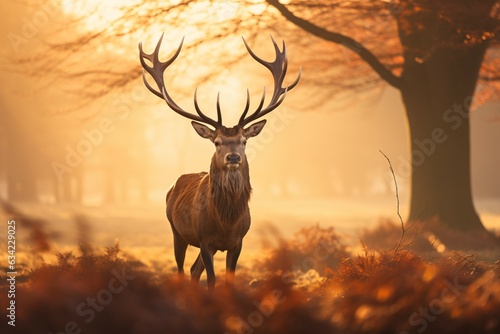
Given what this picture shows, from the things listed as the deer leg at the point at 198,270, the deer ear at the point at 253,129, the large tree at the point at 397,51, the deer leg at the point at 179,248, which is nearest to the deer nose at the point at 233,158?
the deer ear at the point at 253,129

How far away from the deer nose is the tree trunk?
28.3 feet

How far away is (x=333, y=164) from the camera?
2343 inches

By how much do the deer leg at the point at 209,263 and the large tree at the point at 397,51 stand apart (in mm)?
6445

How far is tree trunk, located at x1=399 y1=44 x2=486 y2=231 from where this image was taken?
15.4 metres

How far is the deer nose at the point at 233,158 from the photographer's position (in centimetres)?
757

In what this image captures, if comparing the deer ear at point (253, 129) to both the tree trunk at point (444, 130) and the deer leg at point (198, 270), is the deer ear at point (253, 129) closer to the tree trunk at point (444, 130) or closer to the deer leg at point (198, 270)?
the deer leg at point (198, 270)

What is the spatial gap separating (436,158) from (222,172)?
8915 millimetres

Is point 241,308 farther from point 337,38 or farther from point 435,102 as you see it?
point 435,102

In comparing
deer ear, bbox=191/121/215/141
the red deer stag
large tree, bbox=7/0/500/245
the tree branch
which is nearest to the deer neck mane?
the red deer stag

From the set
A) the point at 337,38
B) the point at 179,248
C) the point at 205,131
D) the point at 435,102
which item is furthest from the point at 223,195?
the point at 435,102

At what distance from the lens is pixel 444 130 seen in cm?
1558

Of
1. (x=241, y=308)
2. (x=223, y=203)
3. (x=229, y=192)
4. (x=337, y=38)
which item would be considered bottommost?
(x=223, y=203)

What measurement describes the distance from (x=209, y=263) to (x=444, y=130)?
9.19 m

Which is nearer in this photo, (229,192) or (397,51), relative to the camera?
(229,192)
